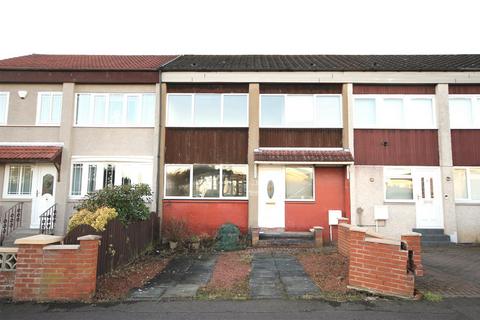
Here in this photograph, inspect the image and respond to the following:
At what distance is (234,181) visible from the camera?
13750 millimetres

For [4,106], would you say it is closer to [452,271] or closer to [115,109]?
[115,109]

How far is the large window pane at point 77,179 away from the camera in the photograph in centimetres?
1361

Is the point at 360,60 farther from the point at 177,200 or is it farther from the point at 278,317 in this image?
the point at 278,317

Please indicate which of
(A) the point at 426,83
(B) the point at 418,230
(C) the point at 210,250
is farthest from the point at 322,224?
(A) the point at 426,83

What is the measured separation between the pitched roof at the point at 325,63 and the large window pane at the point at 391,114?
4.25ft

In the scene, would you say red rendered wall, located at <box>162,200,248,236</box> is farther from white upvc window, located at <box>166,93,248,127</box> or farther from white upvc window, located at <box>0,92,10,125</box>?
white upvc window, located at <box>0,92,10,125</box>

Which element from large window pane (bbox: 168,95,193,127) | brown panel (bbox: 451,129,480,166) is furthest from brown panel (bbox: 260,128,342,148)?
brown panel (bbox: 451,129,480,166)

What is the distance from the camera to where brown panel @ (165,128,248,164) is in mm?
13750

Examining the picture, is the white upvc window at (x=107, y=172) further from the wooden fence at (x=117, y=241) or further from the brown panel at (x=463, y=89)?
the brown panel at (x=463, y=89)

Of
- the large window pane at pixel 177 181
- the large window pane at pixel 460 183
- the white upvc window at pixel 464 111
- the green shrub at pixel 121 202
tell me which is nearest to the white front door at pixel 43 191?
the green shrub at pixel 121 202

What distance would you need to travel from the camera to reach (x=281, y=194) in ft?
44.6

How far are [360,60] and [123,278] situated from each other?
13531 millimetres

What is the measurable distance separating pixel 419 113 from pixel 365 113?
6.86 feet

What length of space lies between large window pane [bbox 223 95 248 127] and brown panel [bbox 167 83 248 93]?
0.93ft
